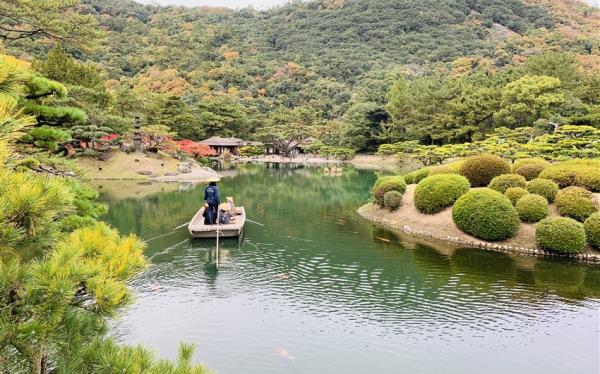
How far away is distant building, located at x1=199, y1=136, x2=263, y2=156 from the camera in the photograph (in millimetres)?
53750

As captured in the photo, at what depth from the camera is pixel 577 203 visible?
1444 centimetres

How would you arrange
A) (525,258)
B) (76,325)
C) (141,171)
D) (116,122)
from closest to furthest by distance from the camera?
(76,325) < (525,258) < (116,122) < (141,171)

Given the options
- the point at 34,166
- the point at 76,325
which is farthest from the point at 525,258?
the point at 76,325

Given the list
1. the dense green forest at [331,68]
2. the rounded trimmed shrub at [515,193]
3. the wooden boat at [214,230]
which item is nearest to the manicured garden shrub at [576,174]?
the rounded trimmed shrub at [515,193]

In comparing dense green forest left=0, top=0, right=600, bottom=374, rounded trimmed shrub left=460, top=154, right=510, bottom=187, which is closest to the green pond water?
dense green forest left=0, top=0, right=600, bottom=374

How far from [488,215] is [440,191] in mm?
2424

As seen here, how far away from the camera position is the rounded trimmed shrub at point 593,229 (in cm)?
1358

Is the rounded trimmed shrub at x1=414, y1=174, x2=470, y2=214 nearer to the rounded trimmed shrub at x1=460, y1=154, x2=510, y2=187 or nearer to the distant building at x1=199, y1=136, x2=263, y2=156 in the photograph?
the rounded trimmed shrub at x1=460, y1=154, x2=510, y2=187

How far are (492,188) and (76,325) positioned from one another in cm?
1610

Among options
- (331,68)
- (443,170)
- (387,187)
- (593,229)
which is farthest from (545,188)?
(331,68)

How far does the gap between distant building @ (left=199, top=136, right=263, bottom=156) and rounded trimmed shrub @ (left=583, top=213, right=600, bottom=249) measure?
1702 inches

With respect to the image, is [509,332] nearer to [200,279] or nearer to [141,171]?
[200,279]

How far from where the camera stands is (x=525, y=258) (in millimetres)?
13828

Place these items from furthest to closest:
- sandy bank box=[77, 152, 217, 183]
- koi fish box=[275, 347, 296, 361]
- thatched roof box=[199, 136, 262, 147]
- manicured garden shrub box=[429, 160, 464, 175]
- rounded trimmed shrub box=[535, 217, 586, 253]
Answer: thatched roof box=[199, 136, 262, 147]
sandy bank box=[77, 152, 217, 183]
manicured garden shrub box=[429, 160, 464, 175]
rounded trimmed shrub box=[535, 217, 586, 253]
koi fish box=[275, 347, 296, 361]
